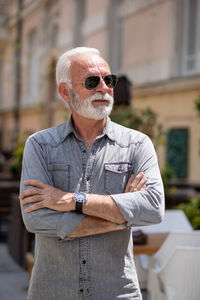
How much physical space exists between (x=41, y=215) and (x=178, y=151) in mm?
12150

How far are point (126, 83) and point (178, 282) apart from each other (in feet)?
12.0

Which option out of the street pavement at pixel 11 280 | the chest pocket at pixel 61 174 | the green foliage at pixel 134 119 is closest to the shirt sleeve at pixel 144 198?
the chest pocket at pixel 61 174

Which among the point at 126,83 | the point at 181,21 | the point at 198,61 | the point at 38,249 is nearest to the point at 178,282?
the point at 38,249

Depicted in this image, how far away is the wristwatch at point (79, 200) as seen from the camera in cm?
209

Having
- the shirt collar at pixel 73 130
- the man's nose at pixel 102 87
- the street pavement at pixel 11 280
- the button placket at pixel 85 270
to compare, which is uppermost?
the man's nose at pixel 102 87

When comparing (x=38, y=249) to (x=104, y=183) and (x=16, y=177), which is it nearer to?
(x=104, y=183)

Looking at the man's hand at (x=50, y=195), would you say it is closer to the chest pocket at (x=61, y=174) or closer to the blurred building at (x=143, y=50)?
the chest pocket at (x=61, y=174)

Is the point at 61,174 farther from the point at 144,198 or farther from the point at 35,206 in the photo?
the point at 144,198

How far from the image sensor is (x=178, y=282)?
373 cm

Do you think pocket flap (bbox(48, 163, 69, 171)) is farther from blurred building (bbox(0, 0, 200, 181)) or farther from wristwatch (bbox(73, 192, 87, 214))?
blurred building (bbox(0, 0, 200, 181))

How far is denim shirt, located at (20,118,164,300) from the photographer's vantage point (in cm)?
208

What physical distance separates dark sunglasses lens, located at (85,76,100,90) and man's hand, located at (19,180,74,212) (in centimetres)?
45

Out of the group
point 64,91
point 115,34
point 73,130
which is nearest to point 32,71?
point 115,34

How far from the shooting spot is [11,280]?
252 inches
